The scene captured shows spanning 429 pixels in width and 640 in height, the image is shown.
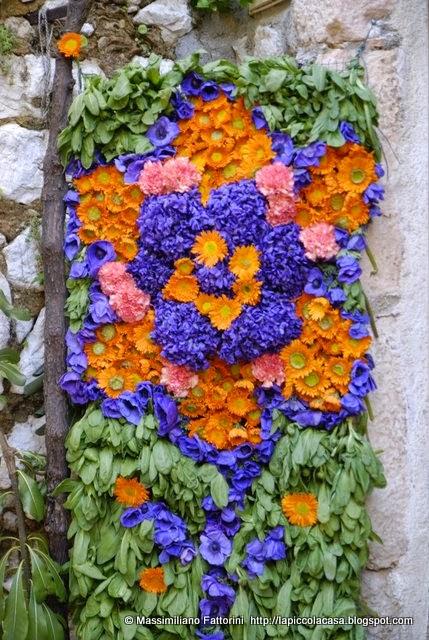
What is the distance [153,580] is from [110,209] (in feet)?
3.18

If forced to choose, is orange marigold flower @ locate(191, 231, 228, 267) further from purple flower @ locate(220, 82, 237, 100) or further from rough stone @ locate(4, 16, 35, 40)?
rough stone @ locate(4, 16, 35, 40)

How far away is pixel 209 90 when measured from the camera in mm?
1767

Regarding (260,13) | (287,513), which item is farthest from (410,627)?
(260,13)

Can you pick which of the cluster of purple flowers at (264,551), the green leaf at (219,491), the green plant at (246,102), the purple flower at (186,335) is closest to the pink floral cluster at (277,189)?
the green plant at (246,102)

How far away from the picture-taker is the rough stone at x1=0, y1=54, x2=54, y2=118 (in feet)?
6.23

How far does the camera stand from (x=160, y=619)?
1.75 m

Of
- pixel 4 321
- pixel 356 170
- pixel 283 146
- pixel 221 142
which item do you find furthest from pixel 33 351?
pixel 356 170

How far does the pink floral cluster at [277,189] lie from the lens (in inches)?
66.7

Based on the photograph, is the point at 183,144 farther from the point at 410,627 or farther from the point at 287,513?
the point at 410,627

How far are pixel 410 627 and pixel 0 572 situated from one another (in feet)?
3.58

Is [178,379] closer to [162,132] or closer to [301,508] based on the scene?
[301,508]

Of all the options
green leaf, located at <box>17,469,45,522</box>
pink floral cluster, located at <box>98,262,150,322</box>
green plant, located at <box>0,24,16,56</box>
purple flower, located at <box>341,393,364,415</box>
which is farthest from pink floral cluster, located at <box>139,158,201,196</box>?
green leaf, located at <box>17,469,45,522</box>

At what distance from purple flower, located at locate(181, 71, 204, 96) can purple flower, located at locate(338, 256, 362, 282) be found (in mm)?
573

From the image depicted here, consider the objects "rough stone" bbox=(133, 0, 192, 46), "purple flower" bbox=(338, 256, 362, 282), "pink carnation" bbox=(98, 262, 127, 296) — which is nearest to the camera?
"purple flower" bbox=(338, 256, 362, 282)
